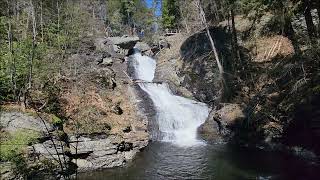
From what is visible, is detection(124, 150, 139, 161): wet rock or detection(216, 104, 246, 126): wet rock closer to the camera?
→ detection(124, 150, 139, 161): wet rock

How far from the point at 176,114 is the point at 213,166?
438 inches

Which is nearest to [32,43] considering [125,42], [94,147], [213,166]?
[94,147]

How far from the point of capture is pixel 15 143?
1631cm

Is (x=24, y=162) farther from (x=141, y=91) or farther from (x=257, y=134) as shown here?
(x=141, y=91)

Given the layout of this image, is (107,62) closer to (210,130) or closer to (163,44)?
(163,44)

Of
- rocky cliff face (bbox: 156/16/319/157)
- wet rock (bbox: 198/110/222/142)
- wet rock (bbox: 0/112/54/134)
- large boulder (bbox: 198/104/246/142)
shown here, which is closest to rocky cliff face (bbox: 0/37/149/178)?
wet rock (bbox: 0/112/54/134)

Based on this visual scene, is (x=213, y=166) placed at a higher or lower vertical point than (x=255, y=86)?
lower

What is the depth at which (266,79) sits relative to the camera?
27.0m

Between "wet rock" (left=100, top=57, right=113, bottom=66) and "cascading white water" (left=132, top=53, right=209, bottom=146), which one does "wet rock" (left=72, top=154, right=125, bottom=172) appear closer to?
"cascading white water" (left=132, top=53, right=209, bottom=146)

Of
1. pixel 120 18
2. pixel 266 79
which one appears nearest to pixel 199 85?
pixel 266 79

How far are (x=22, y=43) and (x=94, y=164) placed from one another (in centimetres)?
774

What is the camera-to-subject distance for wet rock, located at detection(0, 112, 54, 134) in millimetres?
17067

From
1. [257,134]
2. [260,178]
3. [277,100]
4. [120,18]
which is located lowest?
[260,178]

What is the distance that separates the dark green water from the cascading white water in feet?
11.3
